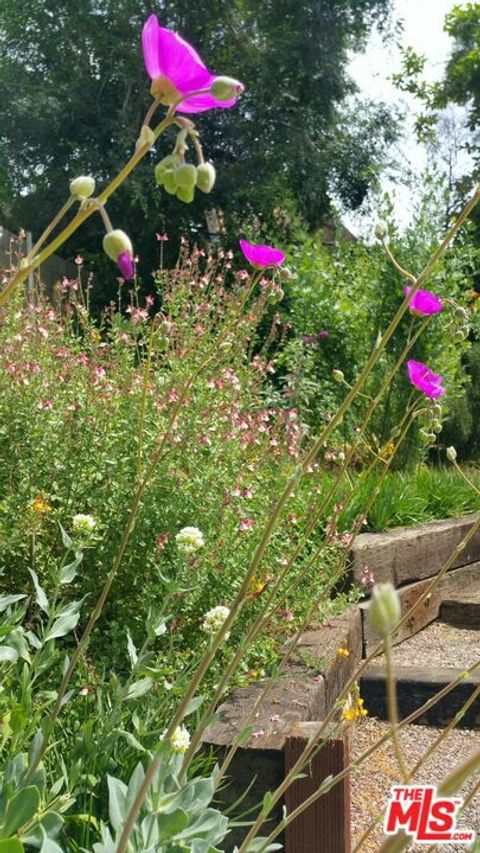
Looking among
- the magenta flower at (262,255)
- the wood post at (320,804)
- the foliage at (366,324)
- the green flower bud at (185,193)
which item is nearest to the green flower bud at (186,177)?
the green flower bud at (185,193)

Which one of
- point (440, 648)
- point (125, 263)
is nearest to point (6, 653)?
point (125, 263)

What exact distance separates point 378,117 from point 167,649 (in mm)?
13561

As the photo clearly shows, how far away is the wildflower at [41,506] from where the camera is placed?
87.4 inches

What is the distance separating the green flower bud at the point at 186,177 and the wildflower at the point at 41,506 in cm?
168

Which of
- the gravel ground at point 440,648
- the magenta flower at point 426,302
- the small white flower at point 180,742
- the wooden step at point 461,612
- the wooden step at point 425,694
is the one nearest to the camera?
the magenta flower at point 426,302

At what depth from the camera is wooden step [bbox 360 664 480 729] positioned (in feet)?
10.3

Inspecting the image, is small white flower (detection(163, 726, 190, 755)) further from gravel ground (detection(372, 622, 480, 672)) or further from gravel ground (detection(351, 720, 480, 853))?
Result: gravel ground (detection(372, 622, 480, 672))

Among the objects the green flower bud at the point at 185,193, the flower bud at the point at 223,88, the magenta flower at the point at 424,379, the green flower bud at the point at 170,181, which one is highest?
the flower bud at the point at 223,88

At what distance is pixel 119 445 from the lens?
8.36 ft

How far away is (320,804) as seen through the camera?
1.85 metres

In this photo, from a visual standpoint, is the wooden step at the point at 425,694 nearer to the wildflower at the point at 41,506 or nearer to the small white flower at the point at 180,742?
the wildflower at the point at 41,506

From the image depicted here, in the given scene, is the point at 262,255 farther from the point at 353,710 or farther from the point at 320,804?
the point at 320,804

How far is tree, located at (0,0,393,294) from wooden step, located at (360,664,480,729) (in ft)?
33.4

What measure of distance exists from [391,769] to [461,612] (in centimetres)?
191
